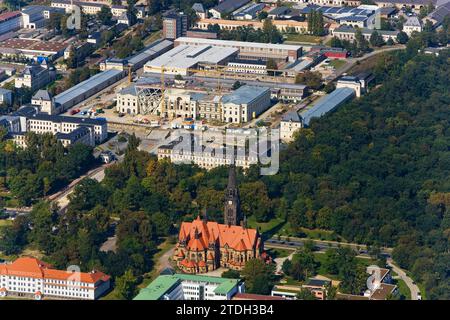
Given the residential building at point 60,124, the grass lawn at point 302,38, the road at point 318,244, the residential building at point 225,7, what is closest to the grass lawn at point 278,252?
the road at point 318,244

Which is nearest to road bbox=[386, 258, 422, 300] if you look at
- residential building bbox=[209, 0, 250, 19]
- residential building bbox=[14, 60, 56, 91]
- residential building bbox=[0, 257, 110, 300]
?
residential building bbox=[0, 257, 110, 300]

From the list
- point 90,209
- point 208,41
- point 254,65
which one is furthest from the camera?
point 208,41

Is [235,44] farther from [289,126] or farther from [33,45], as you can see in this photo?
[289,126]

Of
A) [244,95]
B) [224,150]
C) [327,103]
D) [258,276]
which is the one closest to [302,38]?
[327,103]

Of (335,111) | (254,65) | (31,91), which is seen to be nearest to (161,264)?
(335,111)

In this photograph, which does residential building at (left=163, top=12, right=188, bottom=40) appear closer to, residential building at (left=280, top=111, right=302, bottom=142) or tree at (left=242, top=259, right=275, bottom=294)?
residential building at (left=280, top=111, right=302, bottom=142)
